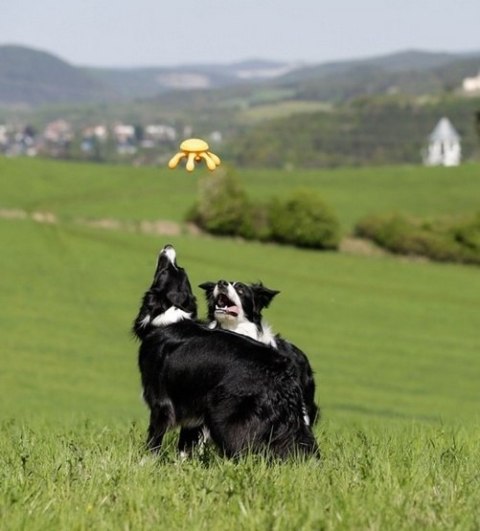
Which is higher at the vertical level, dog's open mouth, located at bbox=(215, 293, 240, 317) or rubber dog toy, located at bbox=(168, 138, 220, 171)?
A: rubber dog toy, located at bbox=(168, 138, 220, 171)

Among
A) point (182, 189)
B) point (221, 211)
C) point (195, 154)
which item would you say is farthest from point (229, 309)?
point (182, 189)

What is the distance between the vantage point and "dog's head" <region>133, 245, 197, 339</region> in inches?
341

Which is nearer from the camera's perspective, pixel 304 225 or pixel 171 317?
pixel 171 317

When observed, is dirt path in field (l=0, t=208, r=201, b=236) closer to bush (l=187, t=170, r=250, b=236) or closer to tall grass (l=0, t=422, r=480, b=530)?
bush (l=187, t=170, r=250, b=236)

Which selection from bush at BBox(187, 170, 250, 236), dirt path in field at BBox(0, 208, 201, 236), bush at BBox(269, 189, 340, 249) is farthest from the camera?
bush at BBox(187, 170, 250, 236)

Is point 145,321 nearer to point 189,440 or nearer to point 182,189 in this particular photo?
point 189,440

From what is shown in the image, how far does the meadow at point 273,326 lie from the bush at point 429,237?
100.0 inches

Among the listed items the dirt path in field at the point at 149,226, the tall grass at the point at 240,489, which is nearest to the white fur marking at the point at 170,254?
the tall grass at the point at 240,489

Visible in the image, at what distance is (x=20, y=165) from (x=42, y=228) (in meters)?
24.7

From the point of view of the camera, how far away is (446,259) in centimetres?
7625

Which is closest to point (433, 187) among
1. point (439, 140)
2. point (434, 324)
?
point (434, 324)

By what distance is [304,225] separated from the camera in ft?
252

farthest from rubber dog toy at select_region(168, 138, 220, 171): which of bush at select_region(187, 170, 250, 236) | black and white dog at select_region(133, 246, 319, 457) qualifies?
→ bush at select_region(187, 170, 250, 236)

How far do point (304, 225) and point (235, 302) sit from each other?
224 ft
